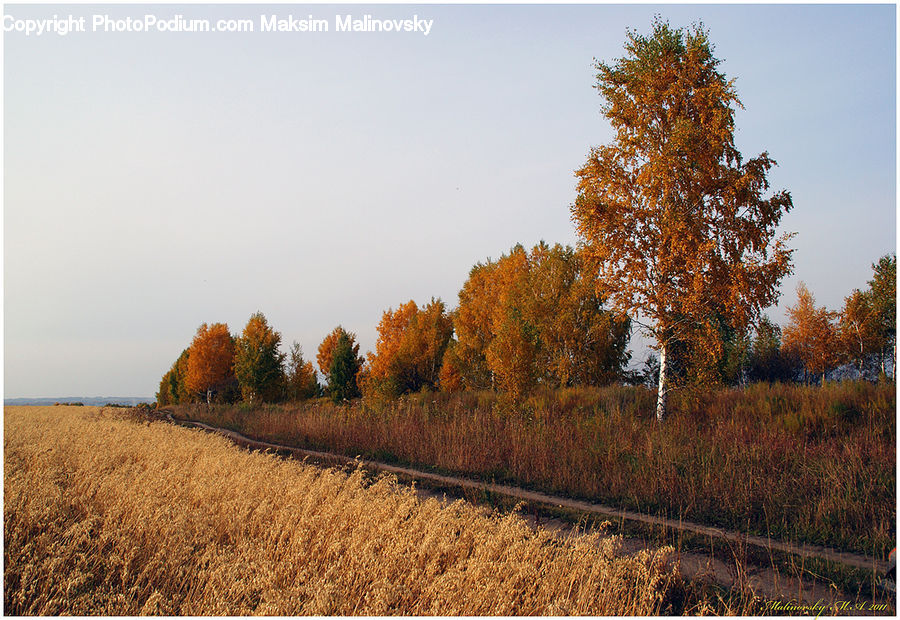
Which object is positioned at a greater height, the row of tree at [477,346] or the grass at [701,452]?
the row of tree at [477,346]

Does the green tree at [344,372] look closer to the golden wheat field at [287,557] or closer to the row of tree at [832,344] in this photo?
the row of tree at [832,344]

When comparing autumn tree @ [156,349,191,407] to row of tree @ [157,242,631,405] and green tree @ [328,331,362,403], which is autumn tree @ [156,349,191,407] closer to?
row of tree @ [157,242,631,405]

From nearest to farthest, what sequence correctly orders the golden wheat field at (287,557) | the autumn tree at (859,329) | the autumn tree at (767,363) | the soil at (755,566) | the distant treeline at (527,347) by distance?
the golden wheat field at (287,557), the soil at (755,566), the distant treeline at (527,347), the autumn tree at (859,329), the autumn tree at (767,363)

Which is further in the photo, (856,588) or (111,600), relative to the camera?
(856,588)

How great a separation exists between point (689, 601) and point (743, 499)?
3.21m

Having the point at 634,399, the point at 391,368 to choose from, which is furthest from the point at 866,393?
the point at 391,368

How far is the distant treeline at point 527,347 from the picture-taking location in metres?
18.5

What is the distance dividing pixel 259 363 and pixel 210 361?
8.88 meters

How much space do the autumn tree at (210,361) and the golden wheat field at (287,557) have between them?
4341 cm

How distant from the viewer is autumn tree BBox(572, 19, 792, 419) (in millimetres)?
11547

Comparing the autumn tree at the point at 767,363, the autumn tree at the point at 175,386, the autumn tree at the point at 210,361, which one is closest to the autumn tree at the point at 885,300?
the autumn tree at the point at 767,363

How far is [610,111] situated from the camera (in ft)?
43.5

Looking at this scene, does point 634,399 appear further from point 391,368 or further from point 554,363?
point 391,368

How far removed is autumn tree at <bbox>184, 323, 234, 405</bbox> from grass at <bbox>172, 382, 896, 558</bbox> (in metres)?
34.0
